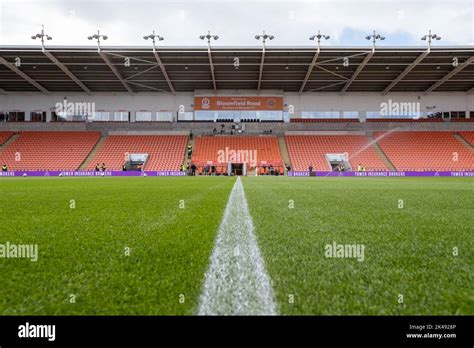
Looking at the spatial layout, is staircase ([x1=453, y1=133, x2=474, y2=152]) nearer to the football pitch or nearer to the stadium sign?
the stadium sign

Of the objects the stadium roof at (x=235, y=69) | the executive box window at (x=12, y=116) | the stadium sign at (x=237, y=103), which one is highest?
the stadium roof at (x=235, y=69)

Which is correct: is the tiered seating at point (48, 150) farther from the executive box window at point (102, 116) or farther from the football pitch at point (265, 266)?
the football pitch at point (265, 266)

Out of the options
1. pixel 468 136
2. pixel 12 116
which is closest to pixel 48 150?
pixel 12 116

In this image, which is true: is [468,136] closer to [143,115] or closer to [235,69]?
[235,69]

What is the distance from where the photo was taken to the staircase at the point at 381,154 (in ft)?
117

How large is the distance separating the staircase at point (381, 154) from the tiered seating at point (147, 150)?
21.5 m

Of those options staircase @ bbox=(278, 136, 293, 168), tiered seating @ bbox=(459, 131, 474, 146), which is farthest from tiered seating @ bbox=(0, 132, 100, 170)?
tiered seating @ bbox=(459, 131, 474, 146)

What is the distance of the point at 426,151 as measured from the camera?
1478 inches

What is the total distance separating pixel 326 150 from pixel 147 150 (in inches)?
782

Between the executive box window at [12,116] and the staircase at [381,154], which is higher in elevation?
the executive box window at [12,116]

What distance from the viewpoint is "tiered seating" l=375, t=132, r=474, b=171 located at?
117ft

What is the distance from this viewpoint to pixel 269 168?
3562 cm

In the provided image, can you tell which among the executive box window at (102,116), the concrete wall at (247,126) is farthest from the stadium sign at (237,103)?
the executive box window at (102,116)
